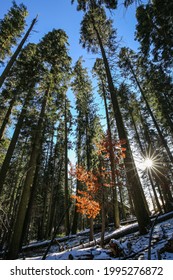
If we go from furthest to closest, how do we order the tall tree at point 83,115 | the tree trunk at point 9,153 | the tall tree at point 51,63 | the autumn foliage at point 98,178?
the tall tree at point 83,115 → the tall tree at point 51,63 → the tree trunk at point 9,153 → the autumn foliage at point 98,178

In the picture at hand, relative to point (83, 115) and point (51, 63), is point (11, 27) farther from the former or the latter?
point (83, 115)

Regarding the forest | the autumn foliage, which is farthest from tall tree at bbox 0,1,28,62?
the autumn foliage

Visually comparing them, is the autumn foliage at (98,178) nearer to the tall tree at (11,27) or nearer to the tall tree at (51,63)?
the tall tree at (51,63)

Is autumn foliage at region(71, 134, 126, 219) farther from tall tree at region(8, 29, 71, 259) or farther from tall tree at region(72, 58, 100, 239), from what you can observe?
tall tree at region(72, 58, 100, 239)

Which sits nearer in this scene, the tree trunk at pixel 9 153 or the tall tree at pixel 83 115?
the tree trunk at pixel 9 153

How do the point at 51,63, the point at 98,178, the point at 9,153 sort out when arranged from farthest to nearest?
the point at 51,63
the point at 9,153
the point at 98,178

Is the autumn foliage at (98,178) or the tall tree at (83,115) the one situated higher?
the tall tree at (83,115)

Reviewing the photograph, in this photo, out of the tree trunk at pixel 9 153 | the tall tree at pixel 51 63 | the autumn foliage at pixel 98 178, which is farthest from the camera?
the tall tree at pixel 51 63

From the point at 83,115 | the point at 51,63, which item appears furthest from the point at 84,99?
the point at 51,63

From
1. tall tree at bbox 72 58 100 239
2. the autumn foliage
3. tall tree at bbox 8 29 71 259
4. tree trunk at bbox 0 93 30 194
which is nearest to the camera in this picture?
the autumn foliage

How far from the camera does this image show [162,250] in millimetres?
3996

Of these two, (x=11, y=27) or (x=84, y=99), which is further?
(x=84, y=99)

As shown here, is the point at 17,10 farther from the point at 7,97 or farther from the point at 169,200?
the point at 169,200

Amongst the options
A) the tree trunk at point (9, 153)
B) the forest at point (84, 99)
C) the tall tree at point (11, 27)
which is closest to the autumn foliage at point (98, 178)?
the forest at point (84, 99)
